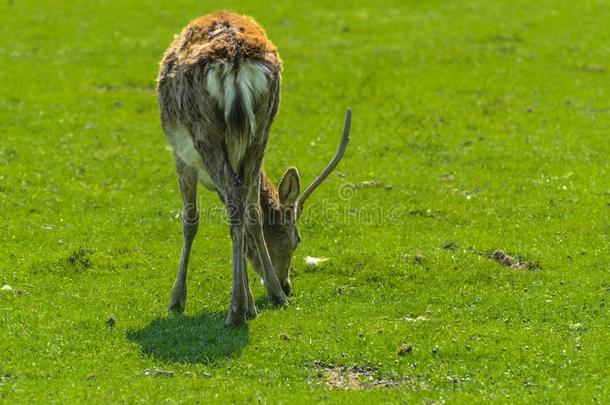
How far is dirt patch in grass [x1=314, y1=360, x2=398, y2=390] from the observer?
8602 millimetres

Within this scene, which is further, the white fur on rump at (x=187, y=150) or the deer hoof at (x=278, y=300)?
the deer hoof at (x=278, y=300)

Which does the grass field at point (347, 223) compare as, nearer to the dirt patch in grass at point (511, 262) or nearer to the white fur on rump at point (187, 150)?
the dirt patch in grass at point (511, 262)

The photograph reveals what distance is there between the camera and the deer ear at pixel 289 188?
1146cm

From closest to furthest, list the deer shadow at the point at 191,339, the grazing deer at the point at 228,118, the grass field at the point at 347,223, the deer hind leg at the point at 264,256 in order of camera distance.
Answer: the grass field at the point at 347,223 < the deer shadow at the point at 191,339 < the grazing deer at the point at 228,118 < the deer hind leg at the point at 264,256

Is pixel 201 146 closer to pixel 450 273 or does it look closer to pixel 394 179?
pixel 450 273

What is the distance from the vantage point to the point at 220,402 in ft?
26.5

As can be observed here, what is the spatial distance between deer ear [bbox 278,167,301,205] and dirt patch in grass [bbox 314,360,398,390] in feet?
10.0

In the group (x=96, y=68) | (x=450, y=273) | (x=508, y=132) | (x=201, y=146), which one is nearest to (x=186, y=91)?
(x=201, y=146)

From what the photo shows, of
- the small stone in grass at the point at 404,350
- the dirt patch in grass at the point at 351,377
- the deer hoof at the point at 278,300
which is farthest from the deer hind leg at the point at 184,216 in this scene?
the small stone in grass at the point at 404,350

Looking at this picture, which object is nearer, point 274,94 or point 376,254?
point 274,94

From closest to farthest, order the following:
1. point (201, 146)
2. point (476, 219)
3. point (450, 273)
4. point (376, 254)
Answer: point (201, 146) → point (450, 273) → point (376, 254) → point (476, 219)

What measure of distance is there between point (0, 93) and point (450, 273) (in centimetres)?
1265

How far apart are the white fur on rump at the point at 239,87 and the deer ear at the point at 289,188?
2.09 meters

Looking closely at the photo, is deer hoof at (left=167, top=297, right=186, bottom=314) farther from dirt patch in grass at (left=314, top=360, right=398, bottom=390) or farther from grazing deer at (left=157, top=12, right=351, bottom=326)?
dirt patch in grass at (left=314, top=360, right=398, bottom=390)
